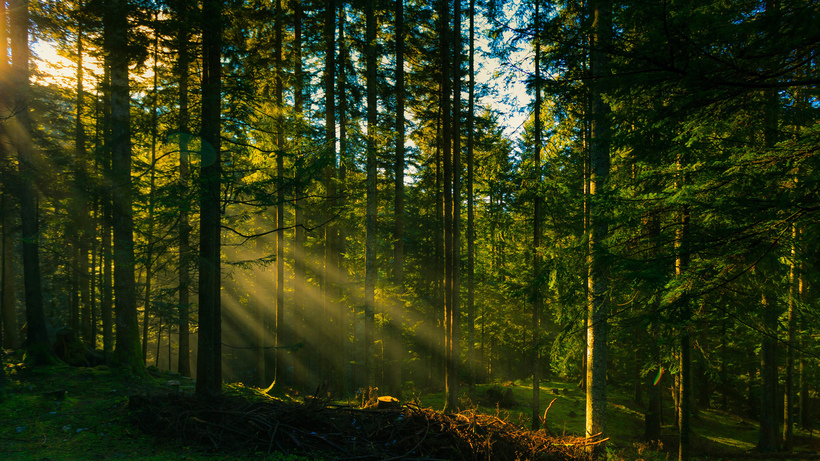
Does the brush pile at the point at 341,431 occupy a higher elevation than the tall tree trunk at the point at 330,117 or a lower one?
lower

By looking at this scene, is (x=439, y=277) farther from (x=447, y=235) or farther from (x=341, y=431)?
(x=341, y=431)

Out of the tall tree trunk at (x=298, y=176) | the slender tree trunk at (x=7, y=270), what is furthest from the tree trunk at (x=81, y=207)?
the tall tree trunk at (x=298, y=176)

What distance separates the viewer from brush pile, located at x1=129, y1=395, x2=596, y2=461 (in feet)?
16.4

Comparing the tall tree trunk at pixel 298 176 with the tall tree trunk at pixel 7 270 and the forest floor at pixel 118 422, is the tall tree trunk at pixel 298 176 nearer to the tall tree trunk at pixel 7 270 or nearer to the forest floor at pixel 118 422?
the forest floor at pixel 118 422

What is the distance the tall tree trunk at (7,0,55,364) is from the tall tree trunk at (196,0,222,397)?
6887 mm

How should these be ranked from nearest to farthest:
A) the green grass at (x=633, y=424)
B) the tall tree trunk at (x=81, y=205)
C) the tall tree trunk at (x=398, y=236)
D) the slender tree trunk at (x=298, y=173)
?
the slender tree trunk at (x=298, y=173) < the tall tree trunk at (x=81, y=205) < the green grass at (x=633, y=424) < the tall tree trunk at (x=398, y=236)

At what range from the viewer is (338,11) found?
13.8 metres

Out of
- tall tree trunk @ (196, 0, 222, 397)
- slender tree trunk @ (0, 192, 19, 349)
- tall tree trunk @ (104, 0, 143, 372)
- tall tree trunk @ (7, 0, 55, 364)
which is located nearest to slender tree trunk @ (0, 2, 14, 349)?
slender tree trunk @ (0, 192, 19, 349)

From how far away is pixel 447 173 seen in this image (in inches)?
384

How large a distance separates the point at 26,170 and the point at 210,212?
328 inches

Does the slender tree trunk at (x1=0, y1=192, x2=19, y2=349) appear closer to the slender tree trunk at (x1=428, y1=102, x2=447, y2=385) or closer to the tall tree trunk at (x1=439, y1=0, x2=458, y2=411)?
the tall tree trunk at (x1=439, y1=0, x2=458, y2=411)

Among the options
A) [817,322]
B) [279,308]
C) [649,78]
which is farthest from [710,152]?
[279,308]

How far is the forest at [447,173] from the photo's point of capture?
165 inches

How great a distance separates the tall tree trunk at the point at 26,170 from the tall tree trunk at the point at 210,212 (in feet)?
22.6
